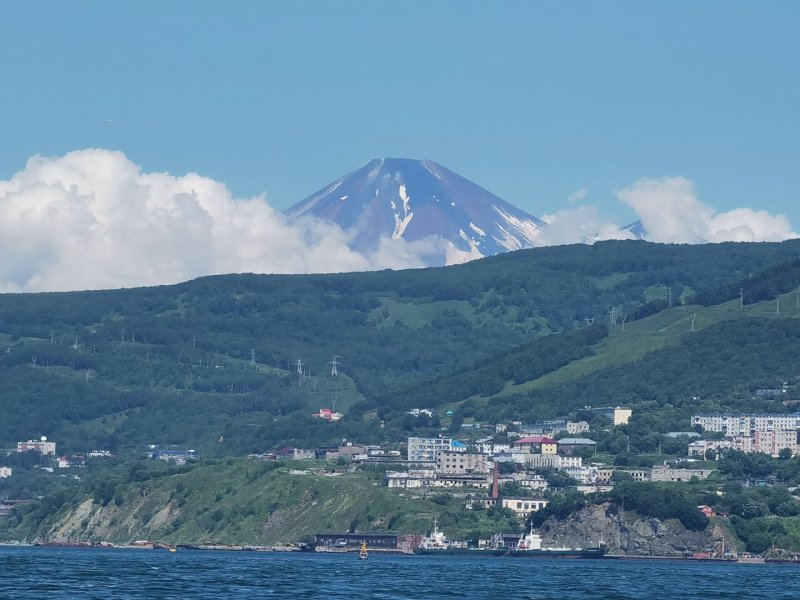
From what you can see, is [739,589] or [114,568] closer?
[739,589]

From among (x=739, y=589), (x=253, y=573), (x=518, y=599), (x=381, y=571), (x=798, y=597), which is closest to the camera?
(x=518, y=599)

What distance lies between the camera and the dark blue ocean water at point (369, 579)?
5133 inches

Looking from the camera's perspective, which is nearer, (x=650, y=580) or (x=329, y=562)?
(x=650, y=580)

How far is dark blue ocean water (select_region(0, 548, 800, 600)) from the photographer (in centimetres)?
13038

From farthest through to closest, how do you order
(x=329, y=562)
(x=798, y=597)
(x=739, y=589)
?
(x=329, y=562) < (x=739, y=589) < (x=798, y=597)

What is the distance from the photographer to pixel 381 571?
170 metres

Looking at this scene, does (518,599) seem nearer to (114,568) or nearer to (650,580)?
(650,580)

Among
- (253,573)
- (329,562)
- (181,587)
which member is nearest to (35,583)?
(181,587)

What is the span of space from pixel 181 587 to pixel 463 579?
98.7ft

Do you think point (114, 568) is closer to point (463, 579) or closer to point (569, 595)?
point (463, 579)

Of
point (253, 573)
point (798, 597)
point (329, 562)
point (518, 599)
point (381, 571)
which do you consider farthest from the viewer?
point (329, 562)

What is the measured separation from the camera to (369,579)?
15175cm

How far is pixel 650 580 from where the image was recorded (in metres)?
161

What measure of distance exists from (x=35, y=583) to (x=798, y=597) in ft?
173
